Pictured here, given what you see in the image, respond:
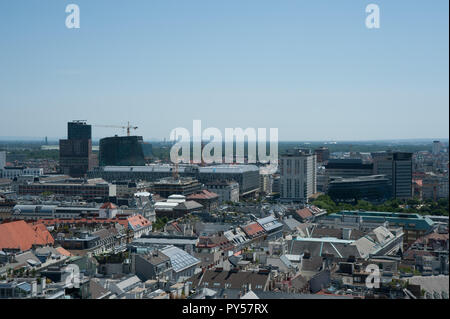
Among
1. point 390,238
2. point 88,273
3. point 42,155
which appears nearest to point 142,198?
point 390,238

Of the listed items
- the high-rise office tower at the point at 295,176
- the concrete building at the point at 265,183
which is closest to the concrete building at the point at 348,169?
the concrete building at the point at 265,183

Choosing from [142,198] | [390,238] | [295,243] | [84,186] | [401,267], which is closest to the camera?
[401,267]

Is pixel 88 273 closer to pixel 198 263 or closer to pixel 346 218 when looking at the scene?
pixel 198 263

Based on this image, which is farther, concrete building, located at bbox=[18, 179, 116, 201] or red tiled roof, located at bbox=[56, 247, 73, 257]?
concrete building, located at bbox=[18, 179, 116, 201]

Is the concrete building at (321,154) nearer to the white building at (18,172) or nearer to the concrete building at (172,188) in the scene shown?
the white building at (18,172)

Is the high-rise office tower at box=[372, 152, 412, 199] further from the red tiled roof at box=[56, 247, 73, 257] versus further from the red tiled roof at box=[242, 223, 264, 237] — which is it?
the red tiled roof at box=[56, 247, 73, 257]

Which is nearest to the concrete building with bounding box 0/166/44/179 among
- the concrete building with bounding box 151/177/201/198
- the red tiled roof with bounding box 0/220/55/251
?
the concrete building with bounding box 151/177/201/198

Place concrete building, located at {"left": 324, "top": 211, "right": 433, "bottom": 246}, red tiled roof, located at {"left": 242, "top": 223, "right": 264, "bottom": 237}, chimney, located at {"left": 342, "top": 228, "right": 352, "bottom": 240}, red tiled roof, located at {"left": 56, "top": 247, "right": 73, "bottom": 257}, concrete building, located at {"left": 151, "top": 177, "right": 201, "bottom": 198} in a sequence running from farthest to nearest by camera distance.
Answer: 1. concrete building, located at {"left": 151, "top": 177, "right": 201, "bottom": 198}
2. concrete building, located at {"left": 324, "top": 211, "right": 433, "bottom": 246}
3. red tiled roof, located at {"left": 242, "top": 223, "right": 264, "bottom": 237}
4. chimney, located at {"left": 342, "top": 228, "right": 352, "bottom": 240}
5. red tiled roof, located at {"left": 56, "top": 247, "right": 73, "bottom": 257}
